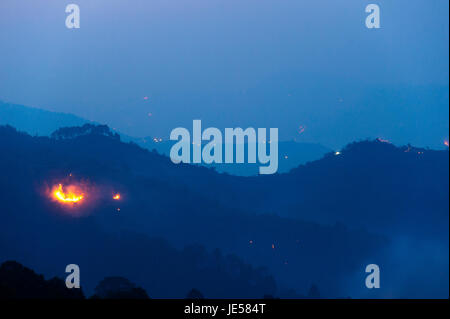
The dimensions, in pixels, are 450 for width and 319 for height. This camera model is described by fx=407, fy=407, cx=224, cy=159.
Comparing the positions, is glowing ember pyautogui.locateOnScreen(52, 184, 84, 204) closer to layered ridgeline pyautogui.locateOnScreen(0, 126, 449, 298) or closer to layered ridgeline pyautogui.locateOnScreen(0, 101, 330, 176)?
layered ridgeline pyautogui.locateOnScreen(0, 126, 449, 298)

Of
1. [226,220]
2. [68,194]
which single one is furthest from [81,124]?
[226,220]

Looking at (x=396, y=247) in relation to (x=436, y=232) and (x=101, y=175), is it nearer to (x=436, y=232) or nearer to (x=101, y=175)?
(x=436, y=232)

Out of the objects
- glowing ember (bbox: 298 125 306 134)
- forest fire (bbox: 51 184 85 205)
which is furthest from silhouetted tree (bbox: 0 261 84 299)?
glowing ember (bbox: 298 125 306 134)

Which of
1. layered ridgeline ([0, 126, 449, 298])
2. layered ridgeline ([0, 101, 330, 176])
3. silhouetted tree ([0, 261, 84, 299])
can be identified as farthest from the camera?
layered ridgeline ([0, 101, 330, 176])

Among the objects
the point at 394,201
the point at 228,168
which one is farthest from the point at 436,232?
the point at 228,168

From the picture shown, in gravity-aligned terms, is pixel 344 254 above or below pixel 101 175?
below

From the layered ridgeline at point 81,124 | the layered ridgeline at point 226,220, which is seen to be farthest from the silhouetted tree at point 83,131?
the layered ridgeline at point 81,124
